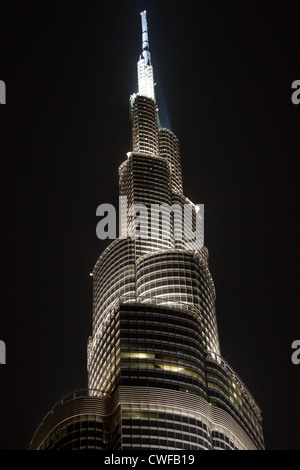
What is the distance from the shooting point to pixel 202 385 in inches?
7116

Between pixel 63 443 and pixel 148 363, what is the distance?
81.2 ft

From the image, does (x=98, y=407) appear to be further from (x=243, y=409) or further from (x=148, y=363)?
(x=243, y=409)

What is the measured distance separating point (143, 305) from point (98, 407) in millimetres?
28638

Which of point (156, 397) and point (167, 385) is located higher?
point (167, 385)

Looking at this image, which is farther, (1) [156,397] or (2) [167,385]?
(2) [167,385]

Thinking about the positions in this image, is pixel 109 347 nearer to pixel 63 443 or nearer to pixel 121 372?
pixel 121 372
